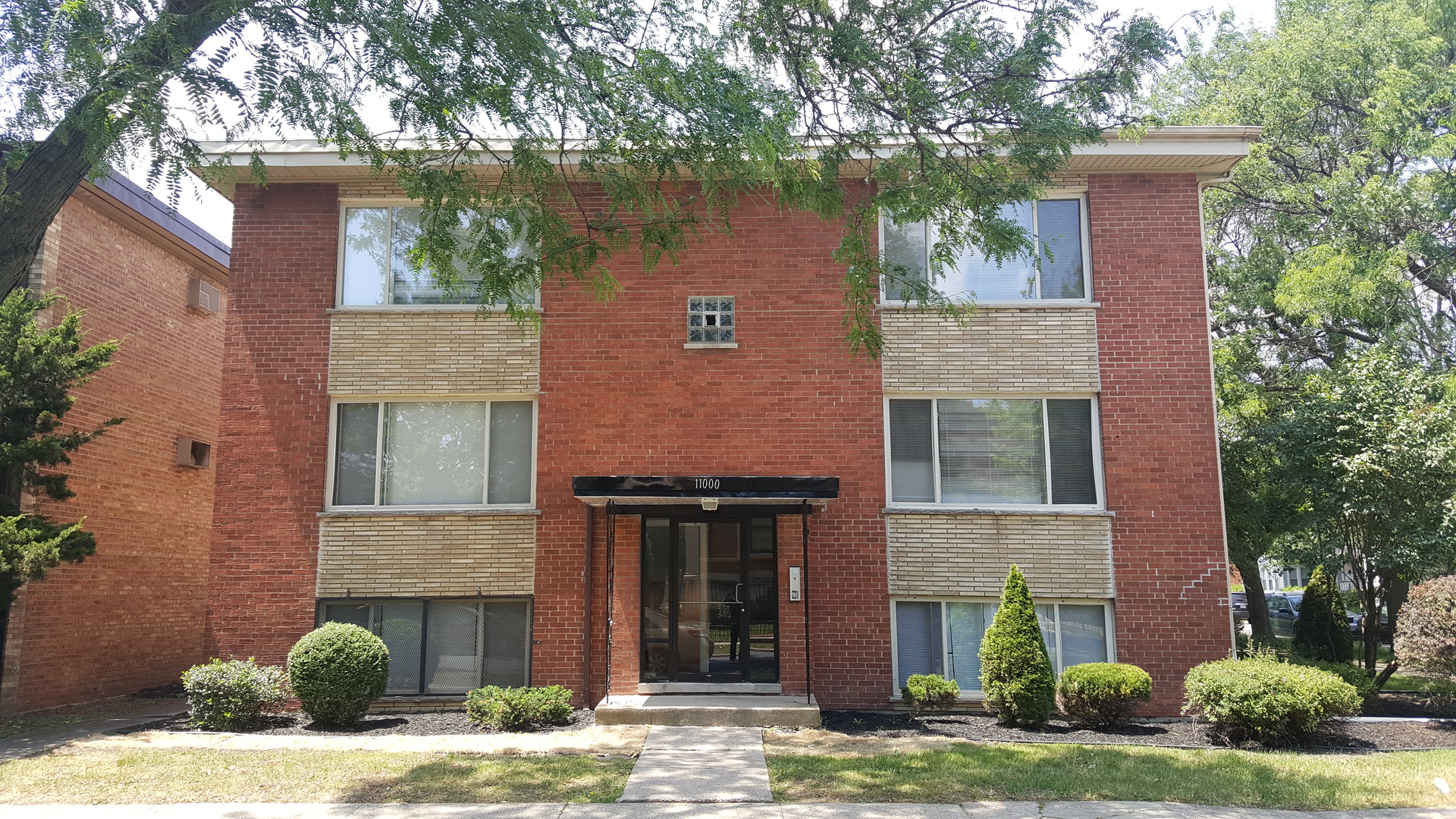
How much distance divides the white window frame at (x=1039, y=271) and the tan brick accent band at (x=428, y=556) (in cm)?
589

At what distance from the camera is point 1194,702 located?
10398mm

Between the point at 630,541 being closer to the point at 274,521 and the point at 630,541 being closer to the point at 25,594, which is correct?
the point at 274,521

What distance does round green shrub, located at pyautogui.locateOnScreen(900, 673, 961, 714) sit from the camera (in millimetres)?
11539

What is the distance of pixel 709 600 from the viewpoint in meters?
12.4

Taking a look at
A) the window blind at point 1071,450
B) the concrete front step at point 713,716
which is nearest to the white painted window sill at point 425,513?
the concrete front step at point 713,716

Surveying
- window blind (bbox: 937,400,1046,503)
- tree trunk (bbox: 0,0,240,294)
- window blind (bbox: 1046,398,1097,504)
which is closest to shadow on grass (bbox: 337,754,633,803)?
tree trunk (bbox: 0,0,240,294)

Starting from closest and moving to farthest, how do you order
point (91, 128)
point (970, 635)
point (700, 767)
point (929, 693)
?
1. point (91, 128)
2. point (700, 767)
3. point (929, 693)
4. point (970, 635)

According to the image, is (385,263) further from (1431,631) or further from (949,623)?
(1431,631)

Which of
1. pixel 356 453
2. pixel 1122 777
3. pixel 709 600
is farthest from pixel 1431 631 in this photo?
pixel 356 453

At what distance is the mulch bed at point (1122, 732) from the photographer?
1026cm

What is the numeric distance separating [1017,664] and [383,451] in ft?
27.8

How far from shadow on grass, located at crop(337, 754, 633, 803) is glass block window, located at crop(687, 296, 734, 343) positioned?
18.5 feet

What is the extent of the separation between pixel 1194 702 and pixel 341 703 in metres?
9.53

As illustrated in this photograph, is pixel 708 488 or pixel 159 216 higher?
pixel 159 216
